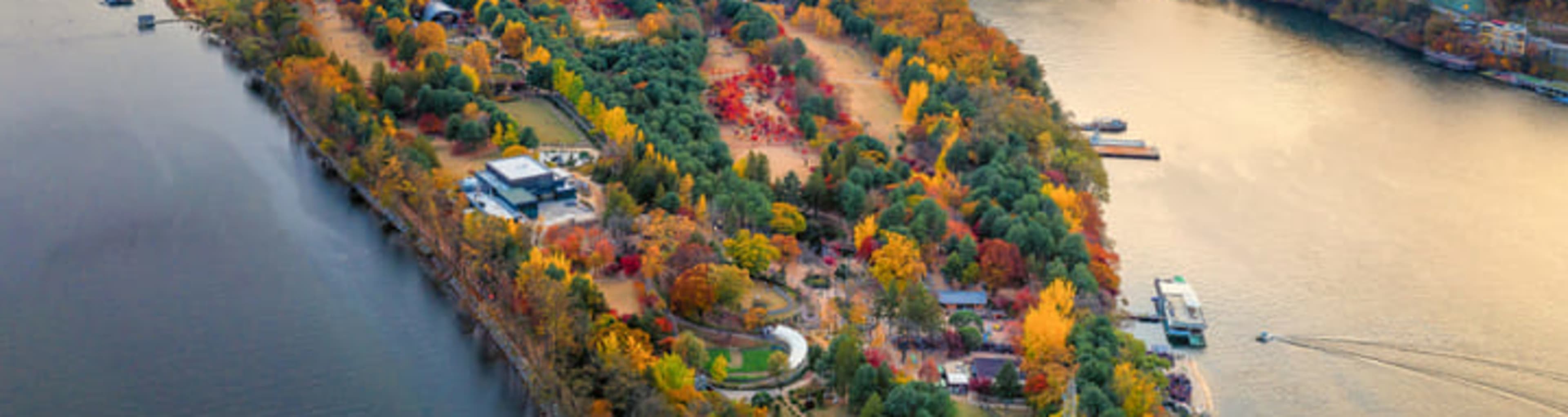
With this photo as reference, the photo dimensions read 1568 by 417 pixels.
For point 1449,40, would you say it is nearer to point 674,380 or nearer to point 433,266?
point 433,266

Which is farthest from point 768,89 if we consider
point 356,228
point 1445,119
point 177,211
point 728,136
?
point 1445,119

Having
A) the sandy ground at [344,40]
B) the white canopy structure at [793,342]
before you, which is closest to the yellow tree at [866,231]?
the white canopy structure at [793,342]

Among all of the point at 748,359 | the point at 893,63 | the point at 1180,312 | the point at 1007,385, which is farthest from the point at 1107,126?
the point at 748,359

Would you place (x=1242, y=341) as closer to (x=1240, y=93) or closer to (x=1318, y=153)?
(x=1318, y=153)

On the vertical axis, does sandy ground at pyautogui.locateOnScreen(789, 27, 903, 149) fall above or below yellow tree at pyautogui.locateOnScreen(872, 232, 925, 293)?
above

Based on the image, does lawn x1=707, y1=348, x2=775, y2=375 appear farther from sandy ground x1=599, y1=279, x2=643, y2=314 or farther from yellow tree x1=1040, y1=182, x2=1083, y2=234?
yellow tree x1=1040, y1=182, x2=1083, y2=234

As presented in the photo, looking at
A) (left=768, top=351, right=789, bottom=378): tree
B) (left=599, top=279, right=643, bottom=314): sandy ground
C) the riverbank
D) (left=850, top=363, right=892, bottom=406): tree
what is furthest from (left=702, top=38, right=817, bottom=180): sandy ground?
the riverbank

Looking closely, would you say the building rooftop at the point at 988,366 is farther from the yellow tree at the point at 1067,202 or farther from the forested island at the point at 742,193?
the yellow tree at the point at 1067,202
